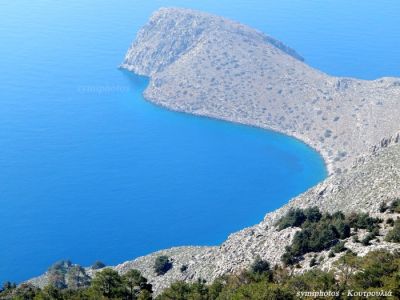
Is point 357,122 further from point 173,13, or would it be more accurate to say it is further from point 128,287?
point 128,287

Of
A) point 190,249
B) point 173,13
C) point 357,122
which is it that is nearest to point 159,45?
point 173,13

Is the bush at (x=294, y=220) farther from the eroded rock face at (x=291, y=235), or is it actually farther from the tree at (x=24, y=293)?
the tree at (x=24, y=293)

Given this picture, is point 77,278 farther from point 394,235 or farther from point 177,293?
point 394,235

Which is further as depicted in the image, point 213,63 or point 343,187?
point 213,63

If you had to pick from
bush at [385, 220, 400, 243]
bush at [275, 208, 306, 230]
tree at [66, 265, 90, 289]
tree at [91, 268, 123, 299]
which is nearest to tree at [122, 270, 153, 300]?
tree at [91, 268, 123, 299]

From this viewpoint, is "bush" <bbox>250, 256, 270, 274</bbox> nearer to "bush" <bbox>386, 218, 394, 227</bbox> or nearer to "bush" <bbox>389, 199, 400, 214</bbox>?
"bush" <bbox>386, 218, 394, 227</bbox>

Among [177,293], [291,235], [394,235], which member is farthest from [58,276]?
[394,235]
